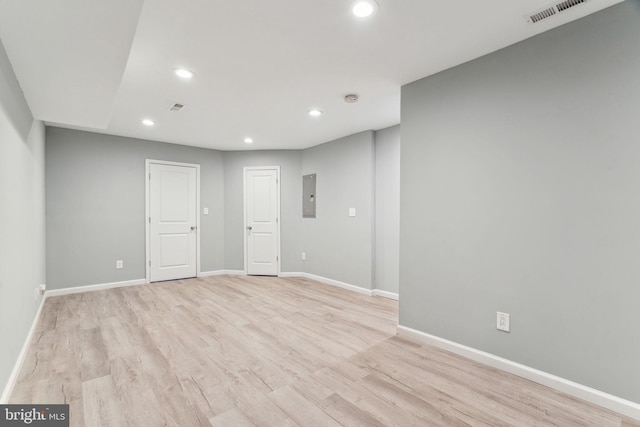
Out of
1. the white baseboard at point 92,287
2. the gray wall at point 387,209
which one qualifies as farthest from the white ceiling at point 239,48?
the white baseboard at point 92,287

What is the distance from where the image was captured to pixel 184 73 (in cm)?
252

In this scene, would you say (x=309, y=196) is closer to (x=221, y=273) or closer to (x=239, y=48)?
(x=221, y=273)

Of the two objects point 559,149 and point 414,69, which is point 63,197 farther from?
point 559,149

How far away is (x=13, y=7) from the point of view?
1.23 m

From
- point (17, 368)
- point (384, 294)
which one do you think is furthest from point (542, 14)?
point (17, 368)

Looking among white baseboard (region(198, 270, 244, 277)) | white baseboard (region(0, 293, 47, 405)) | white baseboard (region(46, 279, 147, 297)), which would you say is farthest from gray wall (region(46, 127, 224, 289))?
white baseboard (region(0, 293, 47, 405))

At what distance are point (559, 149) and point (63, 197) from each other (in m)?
5.93

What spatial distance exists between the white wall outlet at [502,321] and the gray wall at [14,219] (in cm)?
334

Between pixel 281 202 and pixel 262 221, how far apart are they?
54 centimetres

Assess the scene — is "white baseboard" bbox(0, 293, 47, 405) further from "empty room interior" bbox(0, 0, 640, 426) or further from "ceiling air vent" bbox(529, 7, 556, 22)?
"ceiling air vent" bbox(529, 7, 556, 22)

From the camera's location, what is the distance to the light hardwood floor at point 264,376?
1.67 m

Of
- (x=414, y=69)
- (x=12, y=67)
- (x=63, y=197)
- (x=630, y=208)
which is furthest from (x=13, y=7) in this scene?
(x=63, y=197)

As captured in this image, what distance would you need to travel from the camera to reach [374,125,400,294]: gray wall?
4.13 m

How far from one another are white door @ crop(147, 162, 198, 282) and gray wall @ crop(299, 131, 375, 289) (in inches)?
84.0
